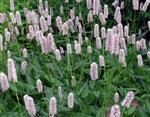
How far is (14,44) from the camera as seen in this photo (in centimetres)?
409

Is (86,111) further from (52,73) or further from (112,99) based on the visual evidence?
(52,73)

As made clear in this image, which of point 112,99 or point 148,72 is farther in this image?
point 148,72

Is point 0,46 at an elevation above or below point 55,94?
above

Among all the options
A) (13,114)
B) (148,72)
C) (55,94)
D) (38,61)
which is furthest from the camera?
(38,61)

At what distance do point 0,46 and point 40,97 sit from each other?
0.56 metres

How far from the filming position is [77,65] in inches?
148

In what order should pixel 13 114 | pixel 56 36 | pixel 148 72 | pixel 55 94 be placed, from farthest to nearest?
1. pixel 56 36
2. pixel 148 72
3. pixel 55 94
4. pixel 13 114

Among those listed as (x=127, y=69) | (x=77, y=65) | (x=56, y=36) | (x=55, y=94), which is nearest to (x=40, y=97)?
(x=55, y=94)

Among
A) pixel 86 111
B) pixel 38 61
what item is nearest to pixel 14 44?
pixel 38 61

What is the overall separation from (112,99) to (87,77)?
47 cm

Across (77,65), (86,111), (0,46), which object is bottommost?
(86,111)

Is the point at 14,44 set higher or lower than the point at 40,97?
higher

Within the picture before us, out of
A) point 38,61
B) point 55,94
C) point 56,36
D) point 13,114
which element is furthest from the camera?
point 56,36

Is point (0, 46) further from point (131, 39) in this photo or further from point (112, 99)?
point (131, 39)
